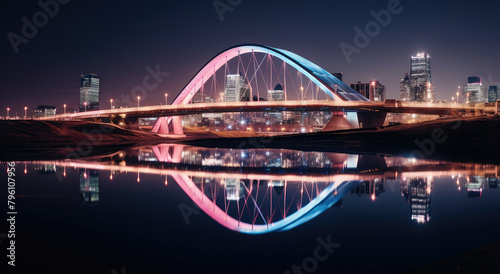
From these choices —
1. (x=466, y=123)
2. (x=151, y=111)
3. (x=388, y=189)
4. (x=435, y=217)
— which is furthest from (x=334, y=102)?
(x=435, y=217)

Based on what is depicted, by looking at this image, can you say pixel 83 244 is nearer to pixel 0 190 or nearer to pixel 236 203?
pixel 236 203

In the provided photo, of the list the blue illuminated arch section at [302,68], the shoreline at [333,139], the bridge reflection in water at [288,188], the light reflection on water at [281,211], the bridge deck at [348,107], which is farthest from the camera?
the blue illuminated arch section at [302,68]

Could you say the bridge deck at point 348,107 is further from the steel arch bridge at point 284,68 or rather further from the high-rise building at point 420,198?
the high-rise building at point 420,198

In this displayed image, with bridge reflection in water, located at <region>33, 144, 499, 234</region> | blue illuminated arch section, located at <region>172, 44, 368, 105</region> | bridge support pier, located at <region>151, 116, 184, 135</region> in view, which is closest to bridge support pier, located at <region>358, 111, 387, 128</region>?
blue illuminated arch section, located at <region>172, 44, 368, 105</region>

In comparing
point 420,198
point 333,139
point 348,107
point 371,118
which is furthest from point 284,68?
point 420,198

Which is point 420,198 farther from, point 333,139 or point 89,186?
point 333,139

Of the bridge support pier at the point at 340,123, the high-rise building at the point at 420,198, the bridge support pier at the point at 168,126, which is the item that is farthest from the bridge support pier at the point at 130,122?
the high-rise building at the point at 420,198
